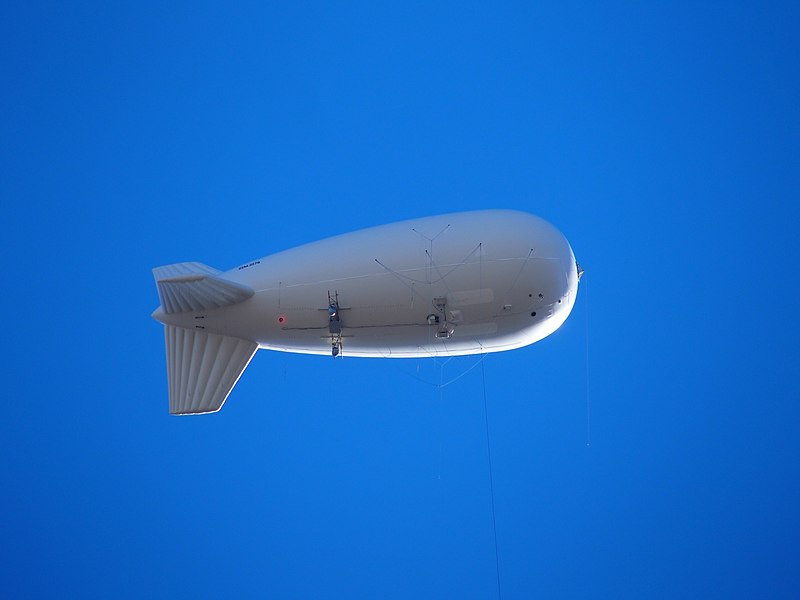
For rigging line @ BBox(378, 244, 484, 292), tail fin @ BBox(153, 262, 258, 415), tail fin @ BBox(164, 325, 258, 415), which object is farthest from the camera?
tail fin @ BBox(164, 325, 258, 415)

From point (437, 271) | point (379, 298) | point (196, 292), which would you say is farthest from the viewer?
point (196, 292)

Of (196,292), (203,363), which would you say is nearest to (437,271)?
(196,292)

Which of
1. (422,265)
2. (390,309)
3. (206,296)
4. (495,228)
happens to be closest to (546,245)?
(495,228)

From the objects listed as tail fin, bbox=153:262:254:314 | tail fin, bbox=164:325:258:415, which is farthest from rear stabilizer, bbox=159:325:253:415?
tail fin, bbox=153:262:254:314

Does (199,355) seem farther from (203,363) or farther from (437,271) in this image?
(437,271)

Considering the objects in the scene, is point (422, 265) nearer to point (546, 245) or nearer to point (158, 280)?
point (546, 245)

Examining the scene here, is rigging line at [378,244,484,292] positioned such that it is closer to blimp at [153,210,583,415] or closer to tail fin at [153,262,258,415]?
blimp at [153,210,583,415]

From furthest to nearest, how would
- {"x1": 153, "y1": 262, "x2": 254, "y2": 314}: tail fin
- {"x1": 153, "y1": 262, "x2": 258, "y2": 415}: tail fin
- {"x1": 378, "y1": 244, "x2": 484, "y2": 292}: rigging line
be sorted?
{"x1": 153, "y1": 262, "x2": 258, "y2": 415}: tail fin
{"x1": 153, "y1": 262, "x2": 254, "y2": 314}: tail fin
{"x1": 378, "y1": 244, "x2": 484, "y2": 292}: rigging line
